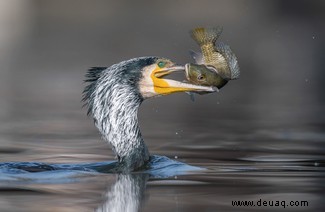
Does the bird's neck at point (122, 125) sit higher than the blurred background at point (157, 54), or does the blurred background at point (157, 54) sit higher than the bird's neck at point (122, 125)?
the blurred background at point (157, 54)

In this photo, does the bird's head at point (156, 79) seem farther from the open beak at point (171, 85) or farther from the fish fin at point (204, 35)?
the fish fin at point (204, 35)

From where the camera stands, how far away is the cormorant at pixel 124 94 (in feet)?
36.2

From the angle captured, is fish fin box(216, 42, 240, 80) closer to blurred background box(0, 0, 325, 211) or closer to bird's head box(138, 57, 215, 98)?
bird's head box(138, 57, 215, 98)

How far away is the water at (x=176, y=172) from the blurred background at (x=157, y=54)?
3.2 inches

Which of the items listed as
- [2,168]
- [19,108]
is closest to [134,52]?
[19,108]

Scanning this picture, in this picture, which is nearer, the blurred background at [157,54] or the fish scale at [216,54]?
the fish scale at [216,54]

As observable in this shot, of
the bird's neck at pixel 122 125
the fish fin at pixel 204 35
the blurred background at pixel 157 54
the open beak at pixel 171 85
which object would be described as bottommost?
the bird's neck at pixel 122 125

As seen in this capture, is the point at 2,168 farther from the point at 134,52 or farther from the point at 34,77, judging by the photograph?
the point at 134,52

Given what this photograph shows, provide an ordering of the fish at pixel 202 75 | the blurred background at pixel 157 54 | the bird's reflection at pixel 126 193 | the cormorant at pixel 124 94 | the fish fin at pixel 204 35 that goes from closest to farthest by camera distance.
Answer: the bird's reflection at pixel 126 193
the fish at pixel 202 75
the fish fin at pixel 204 35
the cormorant at pixel 124 94
the blurred background at pixel 157 54

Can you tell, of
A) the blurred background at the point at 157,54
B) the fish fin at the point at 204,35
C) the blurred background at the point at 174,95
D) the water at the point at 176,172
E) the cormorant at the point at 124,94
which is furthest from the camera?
the blurred background at the point at 157,54

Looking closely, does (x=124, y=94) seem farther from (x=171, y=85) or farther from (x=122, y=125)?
(x=171, y=85)

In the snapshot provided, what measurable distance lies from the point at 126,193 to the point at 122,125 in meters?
1.77

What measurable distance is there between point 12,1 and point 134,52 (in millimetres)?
12420

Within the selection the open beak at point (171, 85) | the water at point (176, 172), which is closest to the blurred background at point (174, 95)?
the water at point (176, 172)
